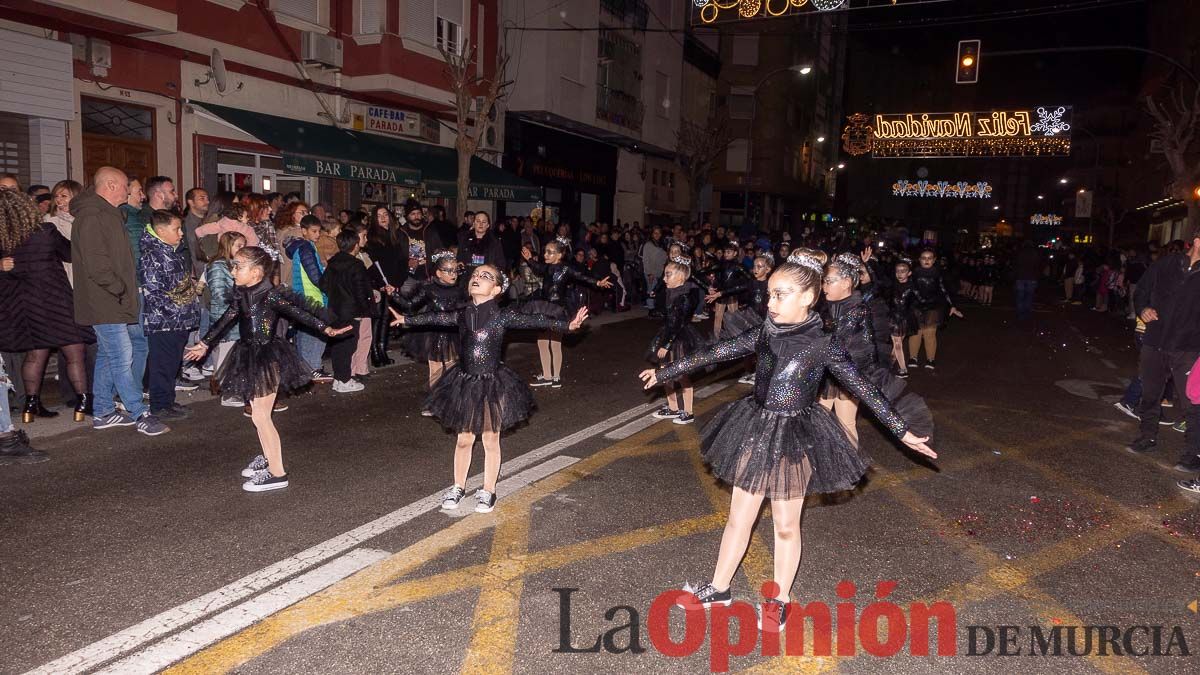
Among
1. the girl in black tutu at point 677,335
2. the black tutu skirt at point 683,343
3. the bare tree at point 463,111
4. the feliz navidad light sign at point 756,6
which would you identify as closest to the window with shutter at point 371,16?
the bare tree at point 463,111

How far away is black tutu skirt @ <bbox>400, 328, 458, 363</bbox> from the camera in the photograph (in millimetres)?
7609

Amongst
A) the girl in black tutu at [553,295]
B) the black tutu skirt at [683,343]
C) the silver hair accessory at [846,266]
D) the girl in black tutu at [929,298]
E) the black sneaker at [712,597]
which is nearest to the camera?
the black sneaker at [712,597]

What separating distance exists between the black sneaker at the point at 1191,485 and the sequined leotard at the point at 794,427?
→ 4267 millimetres

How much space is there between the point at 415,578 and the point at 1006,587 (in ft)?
11.2

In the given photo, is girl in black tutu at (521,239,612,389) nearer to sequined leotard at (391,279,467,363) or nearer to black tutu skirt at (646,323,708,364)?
black tutu skirt at (646,323,708,364)

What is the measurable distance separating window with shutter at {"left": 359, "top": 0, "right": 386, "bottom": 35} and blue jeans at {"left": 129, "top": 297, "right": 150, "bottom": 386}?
12894 millimetres

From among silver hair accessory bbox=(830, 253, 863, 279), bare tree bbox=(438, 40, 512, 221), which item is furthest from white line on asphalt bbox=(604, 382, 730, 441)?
bare tree bbox=(438, 40, 512, 221)

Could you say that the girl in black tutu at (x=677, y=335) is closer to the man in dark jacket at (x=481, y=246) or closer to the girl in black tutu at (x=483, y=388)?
the girl in black tutu at (x=483, y=388)

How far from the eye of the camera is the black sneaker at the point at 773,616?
4.00 m

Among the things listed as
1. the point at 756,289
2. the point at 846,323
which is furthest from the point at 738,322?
the point at 756,289

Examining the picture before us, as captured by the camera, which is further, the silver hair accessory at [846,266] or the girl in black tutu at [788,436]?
the silver hair accessory at [846,266]

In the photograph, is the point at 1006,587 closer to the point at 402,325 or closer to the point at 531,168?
the point at 402,325

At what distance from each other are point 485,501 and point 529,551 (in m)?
0.79

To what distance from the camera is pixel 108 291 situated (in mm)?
7281
